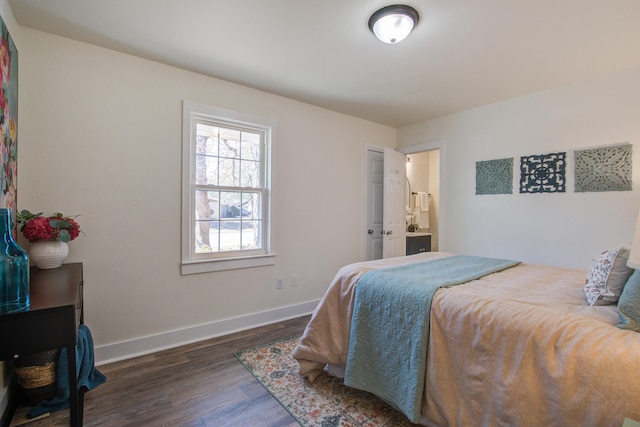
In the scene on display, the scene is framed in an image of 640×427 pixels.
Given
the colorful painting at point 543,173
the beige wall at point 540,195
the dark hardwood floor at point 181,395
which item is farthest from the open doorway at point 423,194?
the dark hardwood floor at point 181,395

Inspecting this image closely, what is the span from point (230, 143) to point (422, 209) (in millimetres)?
3761

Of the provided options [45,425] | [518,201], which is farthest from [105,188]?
[518,201]

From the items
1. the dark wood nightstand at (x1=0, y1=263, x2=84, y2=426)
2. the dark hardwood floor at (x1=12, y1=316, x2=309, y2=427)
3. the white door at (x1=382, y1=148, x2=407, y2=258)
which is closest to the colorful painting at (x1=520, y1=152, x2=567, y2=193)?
the white door at (x1=382, y1=148, x2=407, y2=258)

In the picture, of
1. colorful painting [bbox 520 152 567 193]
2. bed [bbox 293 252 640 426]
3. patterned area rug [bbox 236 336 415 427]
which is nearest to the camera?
bed [bbox 293 252 640 426]

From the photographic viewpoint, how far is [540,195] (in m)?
3.09

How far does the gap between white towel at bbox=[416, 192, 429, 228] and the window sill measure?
128 inches

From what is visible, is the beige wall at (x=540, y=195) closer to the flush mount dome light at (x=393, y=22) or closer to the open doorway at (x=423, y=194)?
the open doorway at (x=423, y=194)

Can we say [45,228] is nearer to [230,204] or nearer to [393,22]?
[230,204]

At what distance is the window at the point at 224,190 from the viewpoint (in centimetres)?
273

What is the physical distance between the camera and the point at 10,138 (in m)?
1.83

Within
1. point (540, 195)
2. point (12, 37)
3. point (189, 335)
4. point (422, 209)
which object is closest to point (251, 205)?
point (189, 335)

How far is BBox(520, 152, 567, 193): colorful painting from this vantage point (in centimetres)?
294

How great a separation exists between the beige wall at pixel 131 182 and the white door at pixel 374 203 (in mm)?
1270

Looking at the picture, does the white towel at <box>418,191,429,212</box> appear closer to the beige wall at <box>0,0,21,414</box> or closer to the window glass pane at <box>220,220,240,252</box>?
the window glass pane at <box>220,220,240,252</box>
